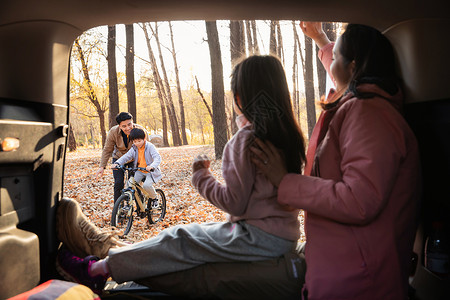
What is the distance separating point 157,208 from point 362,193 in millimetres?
4700

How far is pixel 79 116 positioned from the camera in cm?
1694

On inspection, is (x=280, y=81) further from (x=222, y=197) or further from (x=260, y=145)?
(x=222, y=197)

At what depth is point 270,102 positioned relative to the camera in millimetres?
1604

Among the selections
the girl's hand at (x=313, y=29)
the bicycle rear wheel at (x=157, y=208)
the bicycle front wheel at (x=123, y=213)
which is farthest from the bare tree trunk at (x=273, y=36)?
the girl's hand at (x=313, y=29)

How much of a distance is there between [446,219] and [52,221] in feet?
6.49

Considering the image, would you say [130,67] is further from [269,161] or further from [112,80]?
[269,161]

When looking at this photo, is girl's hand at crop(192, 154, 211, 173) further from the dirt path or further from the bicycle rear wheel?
the bicycle rear wheel

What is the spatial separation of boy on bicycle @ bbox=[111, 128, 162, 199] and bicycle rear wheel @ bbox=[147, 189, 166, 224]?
0.46 meters

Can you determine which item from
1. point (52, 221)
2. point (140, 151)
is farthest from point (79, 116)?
point (52, 221)

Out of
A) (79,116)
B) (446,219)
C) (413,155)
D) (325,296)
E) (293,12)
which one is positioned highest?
(79,116)

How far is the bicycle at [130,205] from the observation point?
190 inches

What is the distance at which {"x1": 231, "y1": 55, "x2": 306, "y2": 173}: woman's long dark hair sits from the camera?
158 cm

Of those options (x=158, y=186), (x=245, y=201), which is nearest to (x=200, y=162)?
(x=245, y=201)

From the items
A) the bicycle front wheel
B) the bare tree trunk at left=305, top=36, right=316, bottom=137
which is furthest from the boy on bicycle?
the bare tree trunk at left=305, top=36, right=316, bottom=137
